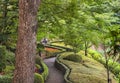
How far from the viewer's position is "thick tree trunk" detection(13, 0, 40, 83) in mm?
7715

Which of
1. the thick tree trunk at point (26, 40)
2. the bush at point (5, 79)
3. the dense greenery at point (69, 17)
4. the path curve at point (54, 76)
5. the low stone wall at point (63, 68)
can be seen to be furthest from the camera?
the low stone wall at point (63, 68)

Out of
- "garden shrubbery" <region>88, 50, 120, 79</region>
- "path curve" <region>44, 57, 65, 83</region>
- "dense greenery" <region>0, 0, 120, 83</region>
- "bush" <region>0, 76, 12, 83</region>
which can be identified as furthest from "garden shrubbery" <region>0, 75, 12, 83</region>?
"garden shrubbery" <region>88, 50, 120, 79</region>

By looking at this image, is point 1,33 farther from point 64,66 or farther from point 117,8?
point 64,66

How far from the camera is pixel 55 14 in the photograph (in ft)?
40.1

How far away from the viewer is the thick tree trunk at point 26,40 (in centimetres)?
771

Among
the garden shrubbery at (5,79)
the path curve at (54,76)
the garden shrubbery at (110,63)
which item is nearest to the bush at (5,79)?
the garden shrubbery at (5,79)

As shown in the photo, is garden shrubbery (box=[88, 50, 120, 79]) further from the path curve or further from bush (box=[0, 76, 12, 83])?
bush (box=[0, 76, 12, 83])

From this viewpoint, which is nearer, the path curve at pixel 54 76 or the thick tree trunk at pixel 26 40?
the thick tree trunk at pixel 26 40

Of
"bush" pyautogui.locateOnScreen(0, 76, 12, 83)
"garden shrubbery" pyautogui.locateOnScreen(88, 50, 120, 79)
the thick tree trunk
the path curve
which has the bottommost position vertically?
"garden shrubbery" pyautogui.locateOnScreen(88, 50, 120, 79)

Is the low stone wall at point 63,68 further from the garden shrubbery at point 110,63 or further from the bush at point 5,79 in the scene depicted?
the bush at point 5,79

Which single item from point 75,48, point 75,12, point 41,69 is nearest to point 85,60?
point 75,48

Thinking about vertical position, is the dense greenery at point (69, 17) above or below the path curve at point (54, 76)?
above

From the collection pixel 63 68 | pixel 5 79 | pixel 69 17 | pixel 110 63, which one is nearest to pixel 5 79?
pixel 5 79

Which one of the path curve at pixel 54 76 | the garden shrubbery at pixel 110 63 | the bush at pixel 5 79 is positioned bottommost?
the garden shrubbery at pixel 110 63
